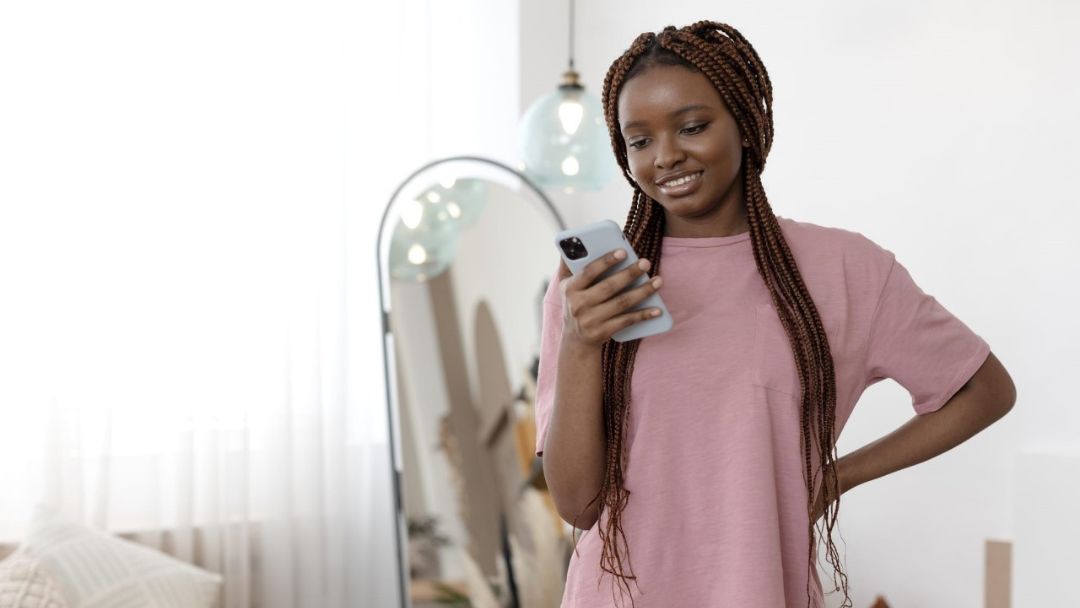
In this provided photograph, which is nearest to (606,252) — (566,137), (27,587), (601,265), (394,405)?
(601,265)

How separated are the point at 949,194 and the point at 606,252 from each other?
117 centimetres

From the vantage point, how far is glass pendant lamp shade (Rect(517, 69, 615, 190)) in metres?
2.18

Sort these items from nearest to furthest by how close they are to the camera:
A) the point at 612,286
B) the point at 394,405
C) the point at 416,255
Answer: the point at 612,286, the point at 394,405, the point at 416,255

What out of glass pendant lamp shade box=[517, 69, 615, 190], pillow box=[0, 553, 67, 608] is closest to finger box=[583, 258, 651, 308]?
glass pendant lamp shade box=[517, 69, 615, 190]

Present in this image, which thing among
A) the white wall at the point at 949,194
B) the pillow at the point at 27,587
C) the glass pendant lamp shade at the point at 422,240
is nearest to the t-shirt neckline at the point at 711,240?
the white wall at the point at 949,194

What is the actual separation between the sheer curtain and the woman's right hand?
1.88 meters

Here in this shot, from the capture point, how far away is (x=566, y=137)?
218cm

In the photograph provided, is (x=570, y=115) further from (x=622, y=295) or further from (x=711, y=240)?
(x=622, y=295)

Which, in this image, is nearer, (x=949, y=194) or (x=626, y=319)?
(x=626, y=319)

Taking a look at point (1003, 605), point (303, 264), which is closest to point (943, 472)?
point (1003, 605)

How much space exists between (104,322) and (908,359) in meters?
2.04

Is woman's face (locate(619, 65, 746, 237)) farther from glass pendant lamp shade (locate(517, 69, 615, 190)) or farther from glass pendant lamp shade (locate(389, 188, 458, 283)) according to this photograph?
glass pendant lamp shade (locate(389, 188, 458, 283))

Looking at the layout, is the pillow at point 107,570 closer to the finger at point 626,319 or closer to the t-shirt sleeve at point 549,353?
the t-shirt sleeve at point 549,353

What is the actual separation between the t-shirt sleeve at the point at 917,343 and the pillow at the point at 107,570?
5.53ft
